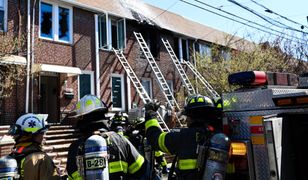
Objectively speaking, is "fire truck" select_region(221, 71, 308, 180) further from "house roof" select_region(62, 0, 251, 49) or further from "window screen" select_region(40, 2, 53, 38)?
"house roof" select_region(62, 0, 251, 49)

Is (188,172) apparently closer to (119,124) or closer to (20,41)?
(119,124)

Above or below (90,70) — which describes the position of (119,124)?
below

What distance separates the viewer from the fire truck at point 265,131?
300cm

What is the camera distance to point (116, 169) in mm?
2850

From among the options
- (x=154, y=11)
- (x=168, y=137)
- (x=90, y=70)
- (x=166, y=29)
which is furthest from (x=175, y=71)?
(x=168, y=137)

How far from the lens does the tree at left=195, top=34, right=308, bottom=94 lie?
54.3 ft

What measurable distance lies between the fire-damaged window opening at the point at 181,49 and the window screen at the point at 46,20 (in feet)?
28.0

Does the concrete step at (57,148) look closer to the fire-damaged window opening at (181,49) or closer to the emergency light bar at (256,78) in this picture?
the emergency light bar at (256,78)

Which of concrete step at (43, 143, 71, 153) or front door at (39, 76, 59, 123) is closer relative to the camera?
concrete step at (43, 143, 71, 153)

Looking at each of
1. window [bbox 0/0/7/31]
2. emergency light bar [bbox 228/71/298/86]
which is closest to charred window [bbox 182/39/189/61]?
window [bbox 0/0/7/31]

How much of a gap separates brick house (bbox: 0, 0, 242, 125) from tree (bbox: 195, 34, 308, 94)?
274 centimetres

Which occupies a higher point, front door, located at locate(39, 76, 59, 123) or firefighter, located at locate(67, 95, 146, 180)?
front door, located at locate(39, 76, 59, 123)

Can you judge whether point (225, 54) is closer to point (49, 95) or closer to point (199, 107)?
point (49, 95)

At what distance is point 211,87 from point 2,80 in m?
10.0
